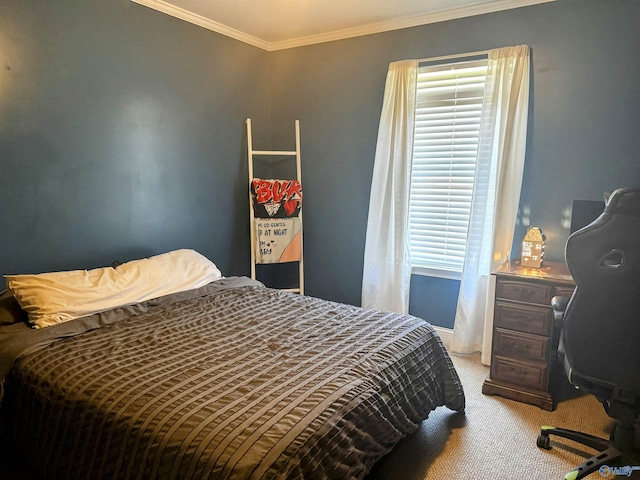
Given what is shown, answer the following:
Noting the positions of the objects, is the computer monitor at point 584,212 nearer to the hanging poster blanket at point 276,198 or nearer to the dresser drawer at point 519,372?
the dresser drawer at point 519,372

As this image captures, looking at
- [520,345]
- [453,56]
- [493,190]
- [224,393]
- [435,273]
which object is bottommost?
[520,345]

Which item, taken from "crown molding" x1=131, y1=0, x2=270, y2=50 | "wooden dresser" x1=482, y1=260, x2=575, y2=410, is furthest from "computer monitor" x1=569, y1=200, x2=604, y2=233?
"crown molding" x1=131, y1=0, x2=270, y2=50

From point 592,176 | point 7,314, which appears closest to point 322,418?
point 7,314

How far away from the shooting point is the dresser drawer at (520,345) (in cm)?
253

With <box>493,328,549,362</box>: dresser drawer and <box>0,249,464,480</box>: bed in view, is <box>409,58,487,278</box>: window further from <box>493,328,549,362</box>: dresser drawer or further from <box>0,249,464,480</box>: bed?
<box>0,249,464,480</box>: bed

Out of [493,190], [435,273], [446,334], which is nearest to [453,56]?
[493,190]

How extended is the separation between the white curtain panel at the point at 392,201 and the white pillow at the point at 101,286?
129 centimetres

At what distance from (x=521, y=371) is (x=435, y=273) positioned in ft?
3.37

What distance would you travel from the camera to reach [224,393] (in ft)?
5.10

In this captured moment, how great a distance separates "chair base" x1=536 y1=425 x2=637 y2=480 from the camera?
1894 mm

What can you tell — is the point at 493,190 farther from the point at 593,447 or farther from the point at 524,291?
the point at 593,447

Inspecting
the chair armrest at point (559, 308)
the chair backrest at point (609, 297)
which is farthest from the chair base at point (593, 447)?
the chair armrest at point (559, 308)

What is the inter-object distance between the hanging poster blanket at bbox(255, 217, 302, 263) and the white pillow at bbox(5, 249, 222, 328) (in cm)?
78

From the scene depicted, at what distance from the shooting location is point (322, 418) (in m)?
1.45
